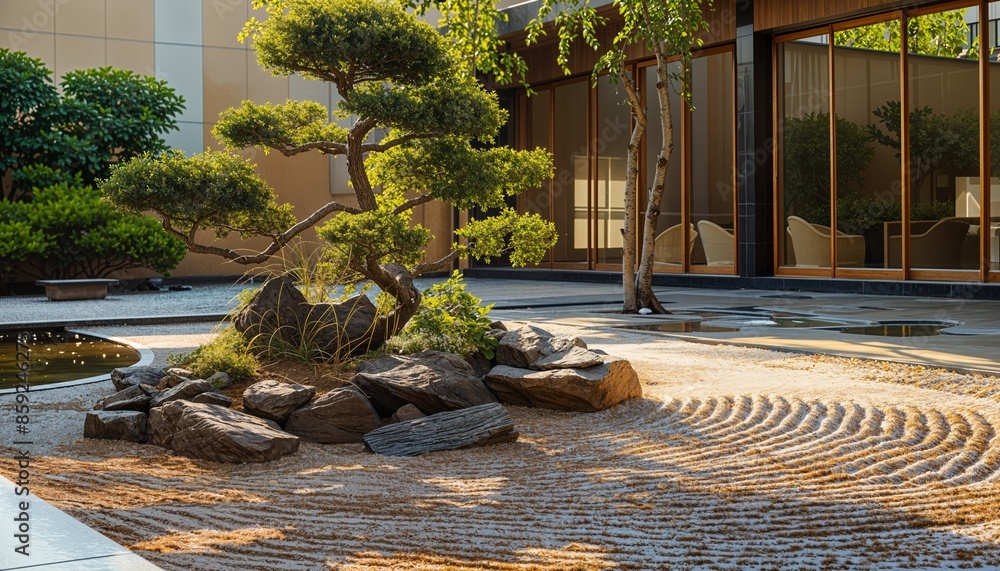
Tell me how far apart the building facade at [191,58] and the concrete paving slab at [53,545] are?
1655 cm

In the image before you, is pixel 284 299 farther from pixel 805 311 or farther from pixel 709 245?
pixel 709 245

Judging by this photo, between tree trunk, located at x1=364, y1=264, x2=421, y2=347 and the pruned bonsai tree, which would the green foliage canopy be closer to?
the pruned bonsai tree

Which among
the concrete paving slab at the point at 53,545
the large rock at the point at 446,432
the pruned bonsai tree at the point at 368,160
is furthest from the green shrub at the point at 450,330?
the concrete paving slab at the point at 53,545

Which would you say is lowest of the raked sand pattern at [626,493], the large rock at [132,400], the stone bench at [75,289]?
the raked sand pattern at [626,493]

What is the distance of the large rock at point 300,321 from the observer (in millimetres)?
7020

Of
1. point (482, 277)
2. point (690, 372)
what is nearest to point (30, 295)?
point (482, 277)

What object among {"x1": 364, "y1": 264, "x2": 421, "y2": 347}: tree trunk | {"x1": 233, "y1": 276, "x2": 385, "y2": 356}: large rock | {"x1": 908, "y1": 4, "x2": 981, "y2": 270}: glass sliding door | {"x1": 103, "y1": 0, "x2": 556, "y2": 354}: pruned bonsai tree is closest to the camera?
{"x1": 233, "y1": 276, "x2": 385, "y2": 356}: large rock

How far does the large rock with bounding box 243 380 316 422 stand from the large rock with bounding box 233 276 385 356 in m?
1.07

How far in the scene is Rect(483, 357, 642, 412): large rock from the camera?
614 cm

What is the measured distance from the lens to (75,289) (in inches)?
616

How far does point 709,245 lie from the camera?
17578 mm

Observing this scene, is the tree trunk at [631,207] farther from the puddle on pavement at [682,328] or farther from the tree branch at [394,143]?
the tree branch at [394,143]

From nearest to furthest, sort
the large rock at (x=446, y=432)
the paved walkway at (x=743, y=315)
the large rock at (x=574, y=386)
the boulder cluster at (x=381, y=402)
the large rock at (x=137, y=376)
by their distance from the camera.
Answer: the boulder cluster at (x=381, y=402) < the large rock at (x=446, y=432) < the large rock at (x=574, y=386) < the large rock at (x=137, y=376) < the paved walkway at (x=743, y=315)

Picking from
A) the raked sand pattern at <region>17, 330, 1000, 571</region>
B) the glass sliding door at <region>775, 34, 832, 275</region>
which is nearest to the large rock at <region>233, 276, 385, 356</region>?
the raked sand pattern at <region>17, 330, 1000, 571</region>
